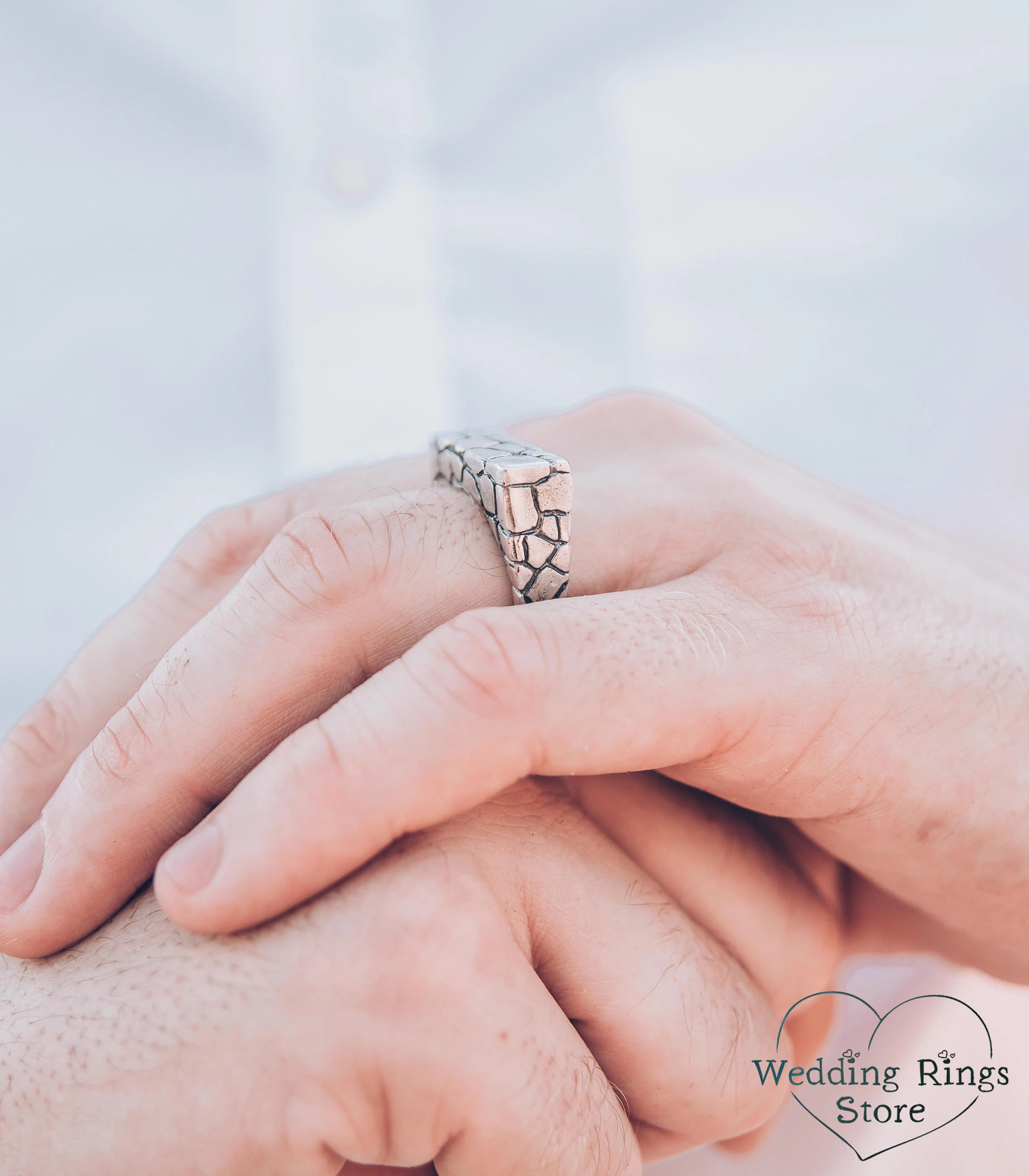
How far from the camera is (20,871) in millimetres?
588

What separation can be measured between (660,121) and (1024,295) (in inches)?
29.8

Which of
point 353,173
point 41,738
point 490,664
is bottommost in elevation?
point 41,738

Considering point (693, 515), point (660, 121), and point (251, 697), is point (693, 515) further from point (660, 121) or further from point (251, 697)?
point (660, 121)

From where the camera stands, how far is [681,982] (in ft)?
1.97

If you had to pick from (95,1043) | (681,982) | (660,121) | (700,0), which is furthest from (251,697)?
(700,0)

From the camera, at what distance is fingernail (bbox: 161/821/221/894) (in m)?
0.50

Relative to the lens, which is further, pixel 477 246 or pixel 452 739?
pixel 477 246

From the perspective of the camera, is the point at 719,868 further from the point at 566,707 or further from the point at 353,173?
the point at 353,173

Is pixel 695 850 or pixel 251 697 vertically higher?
pixel 251 697

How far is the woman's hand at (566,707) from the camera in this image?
1.67ft

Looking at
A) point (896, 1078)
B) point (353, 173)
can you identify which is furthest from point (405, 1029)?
point (353, 173)

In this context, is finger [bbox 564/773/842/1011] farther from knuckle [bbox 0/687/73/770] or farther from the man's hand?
knuckle [bbox 0/687/73/770]

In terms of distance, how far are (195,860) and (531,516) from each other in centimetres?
31

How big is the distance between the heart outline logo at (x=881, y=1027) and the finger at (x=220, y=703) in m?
0.46
